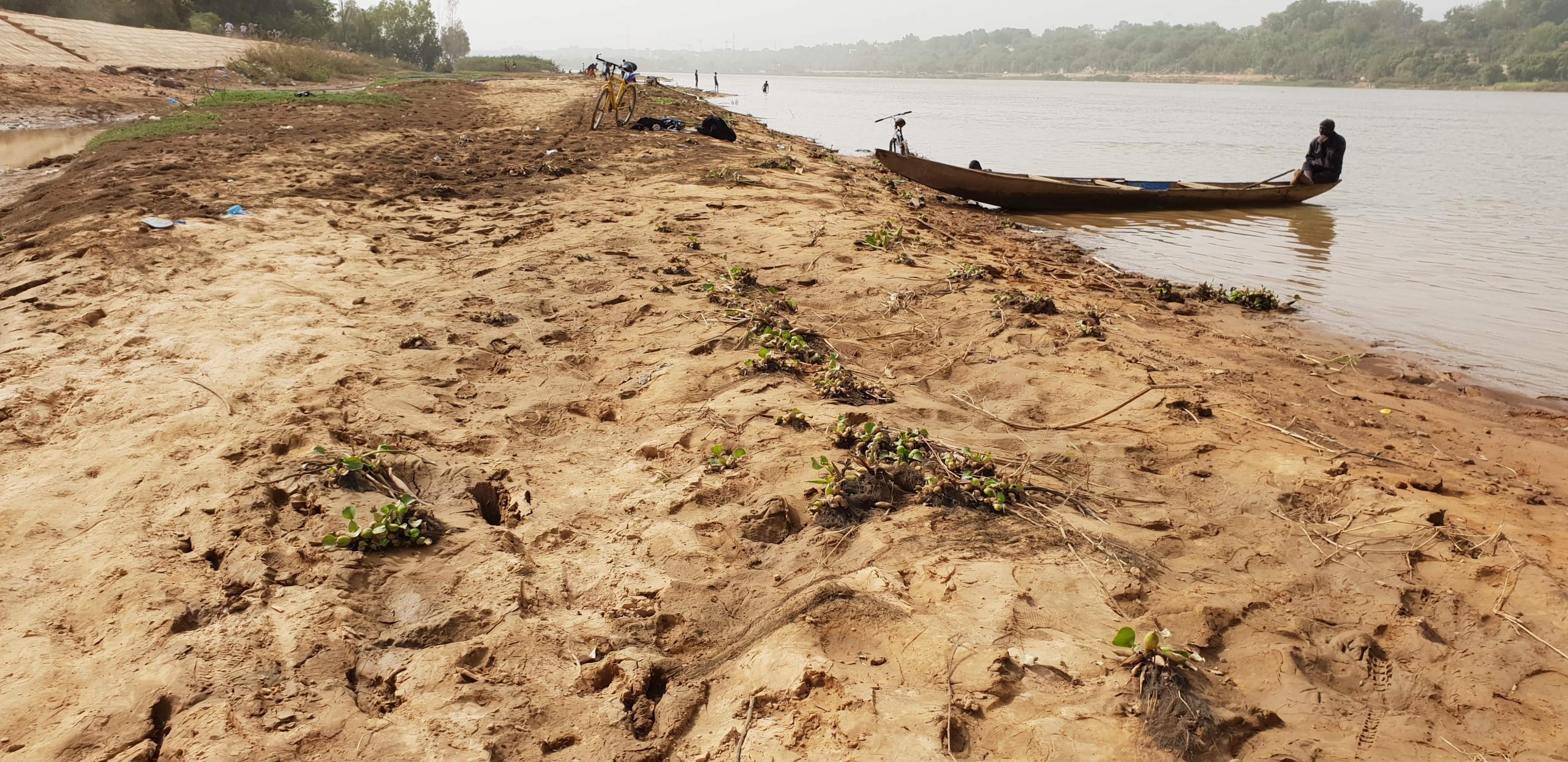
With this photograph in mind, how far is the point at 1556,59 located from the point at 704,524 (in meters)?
94.3

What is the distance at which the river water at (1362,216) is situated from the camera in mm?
7867

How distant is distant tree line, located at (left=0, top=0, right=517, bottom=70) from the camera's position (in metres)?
33.0

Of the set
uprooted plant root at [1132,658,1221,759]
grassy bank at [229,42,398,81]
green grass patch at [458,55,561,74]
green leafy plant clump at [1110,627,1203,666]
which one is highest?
green grass patch at [458,55,561,74]

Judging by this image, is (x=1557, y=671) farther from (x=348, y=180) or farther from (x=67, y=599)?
(x=348, y=180)

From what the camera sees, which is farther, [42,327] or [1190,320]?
[1190,320]

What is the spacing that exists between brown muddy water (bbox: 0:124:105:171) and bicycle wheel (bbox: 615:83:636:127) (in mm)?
8212

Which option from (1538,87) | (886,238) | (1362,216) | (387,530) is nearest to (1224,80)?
(1538,87)

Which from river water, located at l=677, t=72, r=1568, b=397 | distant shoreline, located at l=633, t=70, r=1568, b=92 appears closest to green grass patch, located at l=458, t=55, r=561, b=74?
river water, located at l=677, t=72, r=1568, b=397

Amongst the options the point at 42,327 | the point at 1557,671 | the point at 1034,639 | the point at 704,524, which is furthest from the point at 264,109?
the point at 1557,671

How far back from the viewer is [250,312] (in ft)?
16.9

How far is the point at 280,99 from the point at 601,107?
7.64 metres

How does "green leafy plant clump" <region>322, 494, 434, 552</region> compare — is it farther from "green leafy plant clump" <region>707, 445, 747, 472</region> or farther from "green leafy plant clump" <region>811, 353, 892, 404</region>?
"green leafy plant clump" <region>811, 353, 892, 404</region>

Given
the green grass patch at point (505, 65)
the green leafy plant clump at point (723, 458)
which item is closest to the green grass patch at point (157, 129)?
the green leafy plant clump at point (723, 458)

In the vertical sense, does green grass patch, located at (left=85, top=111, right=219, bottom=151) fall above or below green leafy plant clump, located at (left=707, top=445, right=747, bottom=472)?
above
